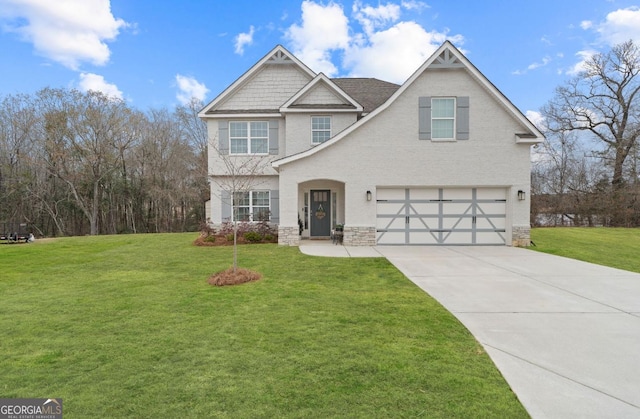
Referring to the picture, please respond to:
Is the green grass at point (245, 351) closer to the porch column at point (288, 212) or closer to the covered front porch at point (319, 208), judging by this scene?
the porch column at point (288, 212)

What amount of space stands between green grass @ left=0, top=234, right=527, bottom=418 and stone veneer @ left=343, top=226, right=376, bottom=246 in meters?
5.39

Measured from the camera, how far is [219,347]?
4004 mm

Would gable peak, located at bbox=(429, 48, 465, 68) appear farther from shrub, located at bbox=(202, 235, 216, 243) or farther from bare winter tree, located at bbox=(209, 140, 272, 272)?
shrub, located at bbox=(202, 235, 216, 243)

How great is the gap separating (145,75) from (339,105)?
41.0 feet

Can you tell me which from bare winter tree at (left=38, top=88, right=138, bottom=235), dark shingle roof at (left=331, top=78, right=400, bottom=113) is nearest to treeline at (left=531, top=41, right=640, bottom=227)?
dark shingle roof at (left=331, top=78, right=400, bottom=113)

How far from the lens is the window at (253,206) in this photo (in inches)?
610

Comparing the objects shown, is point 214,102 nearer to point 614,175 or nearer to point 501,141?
point 501,141

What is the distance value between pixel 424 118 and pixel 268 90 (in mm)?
7849

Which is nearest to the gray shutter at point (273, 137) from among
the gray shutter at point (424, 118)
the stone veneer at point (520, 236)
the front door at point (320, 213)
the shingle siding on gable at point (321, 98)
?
the shingle siding on gable at point (321, 98)

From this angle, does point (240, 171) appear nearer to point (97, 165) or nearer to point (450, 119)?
point (450, 119)

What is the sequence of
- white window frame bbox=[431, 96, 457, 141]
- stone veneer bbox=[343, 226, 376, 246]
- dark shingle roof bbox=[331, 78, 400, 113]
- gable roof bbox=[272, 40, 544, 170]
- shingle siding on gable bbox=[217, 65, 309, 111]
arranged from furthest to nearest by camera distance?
1. dark shingle roof bbox=[331, 78, 400, 113]
2. shingle siding on gable bbox=[217, 65, 309, 111]
3. stone veneer bbox=[343, 226, 376, 246]
4. white window frame bbox=[431, 96, 457, 141]
5. gable roof bbox=[272, 40, 544, 170]

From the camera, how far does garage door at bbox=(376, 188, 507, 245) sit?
13055 millimetres

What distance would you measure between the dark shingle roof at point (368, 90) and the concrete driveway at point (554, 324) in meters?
10.4

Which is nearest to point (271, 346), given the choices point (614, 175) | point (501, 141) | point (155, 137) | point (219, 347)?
point (219, 347)
